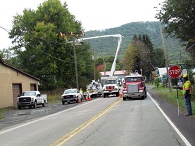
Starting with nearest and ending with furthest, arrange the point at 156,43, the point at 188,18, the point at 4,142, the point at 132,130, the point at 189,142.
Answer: the point at 189,142 → the point at 4,142 → the point at 132,130 → the point at 188,18 → the point at 156,43

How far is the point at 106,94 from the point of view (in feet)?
160

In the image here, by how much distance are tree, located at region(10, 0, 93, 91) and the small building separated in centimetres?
1680

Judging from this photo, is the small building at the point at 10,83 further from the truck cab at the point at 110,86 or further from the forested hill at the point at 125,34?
the forested hill at the point at 125,34

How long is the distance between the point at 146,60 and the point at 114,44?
12243 mm

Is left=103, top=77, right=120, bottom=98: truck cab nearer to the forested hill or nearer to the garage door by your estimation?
the garage door

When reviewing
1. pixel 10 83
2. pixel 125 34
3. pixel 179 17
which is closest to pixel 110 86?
pixel 10 83

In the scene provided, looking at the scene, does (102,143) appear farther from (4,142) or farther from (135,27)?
(135,27)

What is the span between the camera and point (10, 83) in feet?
131

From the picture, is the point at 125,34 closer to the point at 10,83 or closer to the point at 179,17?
the point at 10,83

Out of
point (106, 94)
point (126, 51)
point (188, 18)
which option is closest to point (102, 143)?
point (188, 18)

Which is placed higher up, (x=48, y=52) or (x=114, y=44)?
(x=114, y=44)

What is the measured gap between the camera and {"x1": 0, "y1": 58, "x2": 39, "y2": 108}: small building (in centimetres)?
3781

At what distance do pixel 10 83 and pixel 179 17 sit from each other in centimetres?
2377

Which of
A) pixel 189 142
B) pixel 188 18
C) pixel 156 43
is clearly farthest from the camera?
pixel 156 43
